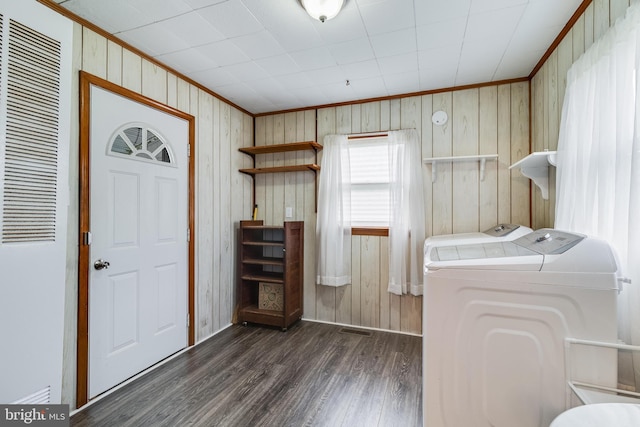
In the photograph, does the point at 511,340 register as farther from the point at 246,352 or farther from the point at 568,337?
the point at 246,352

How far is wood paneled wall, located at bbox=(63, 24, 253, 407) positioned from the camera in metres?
1.75

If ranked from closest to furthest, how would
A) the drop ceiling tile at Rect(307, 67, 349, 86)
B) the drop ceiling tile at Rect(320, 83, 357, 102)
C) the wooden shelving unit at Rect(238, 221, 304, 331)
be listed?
the drop ceiling tile at Rect(307, 67, 349, 86)
the drop ceiling tile at Rect(320, 83, 357, 102)
the wooden shelving unit at Rect(238, 221, 304, 331)

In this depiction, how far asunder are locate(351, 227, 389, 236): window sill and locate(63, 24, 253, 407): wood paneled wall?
130cm

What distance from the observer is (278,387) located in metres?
1.99

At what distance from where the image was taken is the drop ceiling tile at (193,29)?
5.83 ft

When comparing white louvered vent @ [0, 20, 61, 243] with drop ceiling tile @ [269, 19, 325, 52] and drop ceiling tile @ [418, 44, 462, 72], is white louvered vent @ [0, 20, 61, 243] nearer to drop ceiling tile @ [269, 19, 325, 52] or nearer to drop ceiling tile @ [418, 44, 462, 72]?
drop ceiling tile @ [269, 19, 325, 52]

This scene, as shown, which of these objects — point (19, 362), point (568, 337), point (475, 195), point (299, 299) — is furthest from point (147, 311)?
point (475, 195)

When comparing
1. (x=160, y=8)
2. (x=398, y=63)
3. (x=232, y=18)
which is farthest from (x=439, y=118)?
(x=160, y=8)

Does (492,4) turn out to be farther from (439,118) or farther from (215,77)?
(215,77)

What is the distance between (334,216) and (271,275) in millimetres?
956

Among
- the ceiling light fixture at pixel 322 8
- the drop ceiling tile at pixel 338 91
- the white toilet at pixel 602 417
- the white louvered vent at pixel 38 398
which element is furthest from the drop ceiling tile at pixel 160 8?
the white toilet at pixel 602 417

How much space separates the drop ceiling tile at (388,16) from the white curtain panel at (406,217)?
1.13 m

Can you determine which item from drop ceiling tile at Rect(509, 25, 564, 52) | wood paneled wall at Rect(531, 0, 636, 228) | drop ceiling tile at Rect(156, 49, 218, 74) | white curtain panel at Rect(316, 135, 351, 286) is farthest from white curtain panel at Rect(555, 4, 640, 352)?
drop ceiling tile at Rect(156, 49, 218, 74)

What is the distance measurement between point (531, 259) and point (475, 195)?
1.66 m
